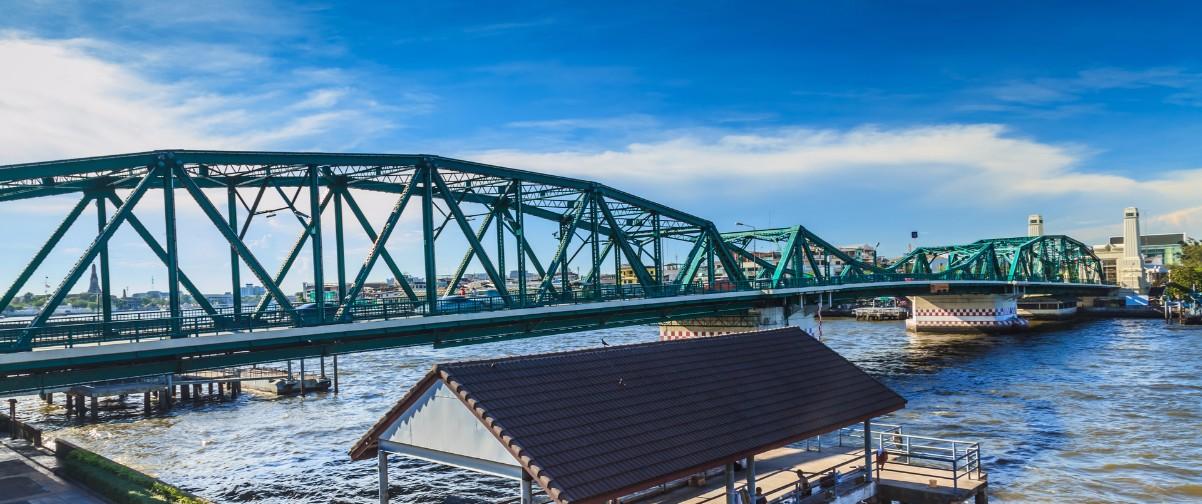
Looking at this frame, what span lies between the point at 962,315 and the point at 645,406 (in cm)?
12033

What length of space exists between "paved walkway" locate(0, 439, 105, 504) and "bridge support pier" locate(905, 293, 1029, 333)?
115 metres

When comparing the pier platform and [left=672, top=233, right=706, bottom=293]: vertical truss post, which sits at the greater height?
[left=672, top=233, right=706, bottom=293]: vertical truss post

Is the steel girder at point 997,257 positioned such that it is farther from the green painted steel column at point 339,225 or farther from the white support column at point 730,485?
the white support column at point 730,485

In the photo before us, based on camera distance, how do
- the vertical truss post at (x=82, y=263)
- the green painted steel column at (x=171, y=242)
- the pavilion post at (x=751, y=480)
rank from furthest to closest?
the green painted steel column at (x=171, y=242) < the vertical truss post at (x=82, y=263) < the pavilion post at (x=751, y=480)

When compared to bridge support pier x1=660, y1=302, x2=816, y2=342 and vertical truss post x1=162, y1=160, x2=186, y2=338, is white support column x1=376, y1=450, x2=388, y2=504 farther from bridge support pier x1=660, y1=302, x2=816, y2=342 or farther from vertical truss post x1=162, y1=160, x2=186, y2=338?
bridge support pier x1=660, y1=302, x2=816, y2=342

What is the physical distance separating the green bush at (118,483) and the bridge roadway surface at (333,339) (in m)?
3.93

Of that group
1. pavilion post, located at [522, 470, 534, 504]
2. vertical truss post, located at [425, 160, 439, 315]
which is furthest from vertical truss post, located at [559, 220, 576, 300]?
pavilion post, located at [522, 470, 534, 504]

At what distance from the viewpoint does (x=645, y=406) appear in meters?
20.7

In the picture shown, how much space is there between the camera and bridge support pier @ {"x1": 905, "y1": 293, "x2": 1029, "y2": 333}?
12594 centimetres

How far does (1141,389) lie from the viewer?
59188mm

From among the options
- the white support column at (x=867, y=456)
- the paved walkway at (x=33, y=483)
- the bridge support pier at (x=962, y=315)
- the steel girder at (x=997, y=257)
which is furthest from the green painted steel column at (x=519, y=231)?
the bridge support pier at (x=962, y=315)

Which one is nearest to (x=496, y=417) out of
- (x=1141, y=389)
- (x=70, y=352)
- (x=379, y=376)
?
(x=70, y=352)

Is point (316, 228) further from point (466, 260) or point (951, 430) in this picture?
point (951, 430)

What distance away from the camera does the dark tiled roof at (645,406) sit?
17.5 m
